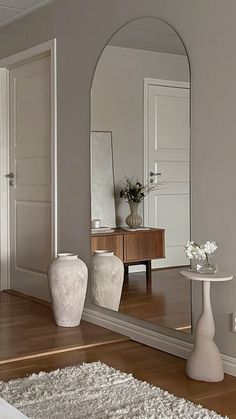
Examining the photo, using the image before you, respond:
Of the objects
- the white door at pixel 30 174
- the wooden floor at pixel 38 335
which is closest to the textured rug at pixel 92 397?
the wooden floor at pixel 38 335

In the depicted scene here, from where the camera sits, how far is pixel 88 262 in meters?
4.48

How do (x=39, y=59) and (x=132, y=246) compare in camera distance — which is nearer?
(x=132, y=246)

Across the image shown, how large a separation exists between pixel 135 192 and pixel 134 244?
1.19ft

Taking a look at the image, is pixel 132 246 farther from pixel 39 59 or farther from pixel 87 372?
pixel 39 59

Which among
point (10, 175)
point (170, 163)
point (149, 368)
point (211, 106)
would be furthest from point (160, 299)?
point (10, 175)

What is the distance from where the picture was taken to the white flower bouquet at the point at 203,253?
3.17 m

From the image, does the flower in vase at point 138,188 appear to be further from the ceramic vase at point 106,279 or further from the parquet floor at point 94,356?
the parquet floor at point 94,356

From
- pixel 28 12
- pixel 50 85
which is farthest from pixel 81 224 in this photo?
pixel 28 12

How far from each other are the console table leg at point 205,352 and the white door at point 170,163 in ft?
1.36

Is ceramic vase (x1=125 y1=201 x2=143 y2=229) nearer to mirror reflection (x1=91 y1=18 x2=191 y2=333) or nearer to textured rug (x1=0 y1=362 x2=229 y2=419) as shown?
mirror reflection (x1=91 y1=18 x2=191 y2=333)

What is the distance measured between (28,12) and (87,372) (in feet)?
10.7

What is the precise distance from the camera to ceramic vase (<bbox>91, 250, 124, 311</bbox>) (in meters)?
4.16

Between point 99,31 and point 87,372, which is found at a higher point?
point 99,31

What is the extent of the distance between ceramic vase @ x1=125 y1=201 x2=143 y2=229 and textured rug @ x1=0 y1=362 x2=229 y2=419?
1.06 m
